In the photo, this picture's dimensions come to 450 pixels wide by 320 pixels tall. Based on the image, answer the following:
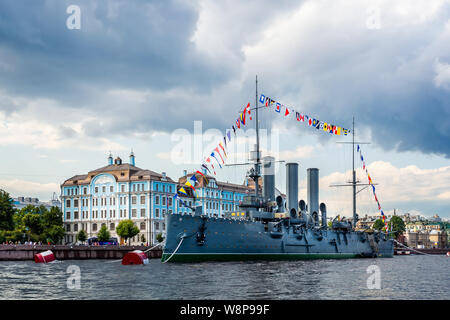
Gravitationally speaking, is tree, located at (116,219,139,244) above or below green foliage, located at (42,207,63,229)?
below

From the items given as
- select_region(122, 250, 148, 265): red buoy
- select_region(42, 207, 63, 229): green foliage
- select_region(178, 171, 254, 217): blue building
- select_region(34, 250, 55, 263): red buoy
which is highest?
select_region(178, 171, 254, 217): blue building

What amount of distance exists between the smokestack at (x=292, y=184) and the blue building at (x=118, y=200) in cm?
3359

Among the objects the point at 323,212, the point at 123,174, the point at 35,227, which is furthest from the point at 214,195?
the point at 323,212

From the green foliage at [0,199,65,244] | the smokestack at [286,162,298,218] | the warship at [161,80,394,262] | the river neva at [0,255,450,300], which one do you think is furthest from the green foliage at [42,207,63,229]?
the river neva at [0,255,450,300]

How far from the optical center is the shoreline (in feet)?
209

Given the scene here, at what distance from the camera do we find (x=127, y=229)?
87.6m

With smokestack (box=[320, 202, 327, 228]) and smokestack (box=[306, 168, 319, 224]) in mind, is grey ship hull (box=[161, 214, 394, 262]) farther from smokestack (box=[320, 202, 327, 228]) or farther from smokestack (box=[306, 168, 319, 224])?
smokestack (box=[306, 168, 319, 224])

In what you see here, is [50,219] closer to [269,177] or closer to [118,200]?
[118,200]

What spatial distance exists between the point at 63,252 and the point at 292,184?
101ft

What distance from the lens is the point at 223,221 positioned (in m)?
49.2

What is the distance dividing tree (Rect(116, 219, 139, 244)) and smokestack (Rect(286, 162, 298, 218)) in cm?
3370

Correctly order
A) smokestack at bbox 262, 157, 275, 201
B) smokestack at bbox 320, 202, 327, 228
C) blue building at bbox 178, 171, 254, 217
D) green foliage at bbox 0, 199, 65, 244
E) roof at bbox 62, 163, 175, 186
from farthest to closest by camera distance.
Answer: blue building at bbox 178, 171, 254, 217, roof at bbox 62, 163, 175, 186, green foliage at bbox 0, 199, 65, 244, smokestack at bbox 320, 202, 327, 228, smokestack at bbox 262, 157, 275, 201

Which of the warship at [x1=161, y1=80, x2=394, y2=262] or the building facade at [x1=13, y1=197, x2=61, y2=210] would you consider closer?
the warship at [x1=161, y1=80, x2=394, y2=262]
